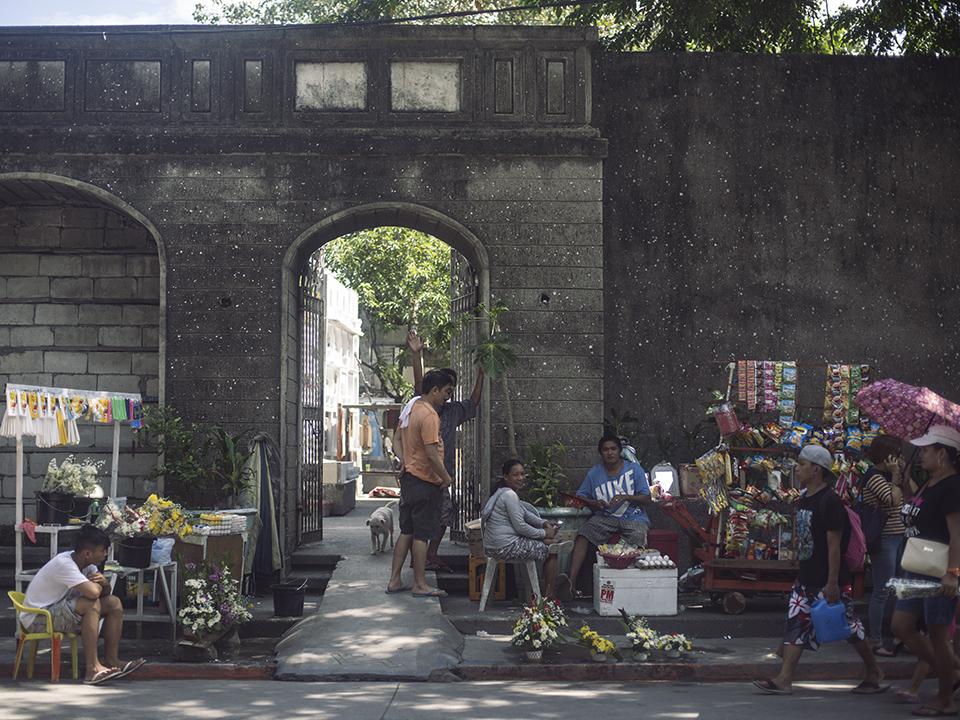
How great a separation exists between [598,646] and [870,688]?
2.10 metres

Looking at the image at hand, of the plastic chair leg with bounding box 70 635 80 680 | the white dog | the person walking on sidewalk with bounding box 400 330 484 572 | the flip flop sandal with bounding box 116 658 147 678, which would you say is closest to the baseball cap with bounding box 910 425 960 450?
the person walking on sidewalk with bounding box 400 330 484 572

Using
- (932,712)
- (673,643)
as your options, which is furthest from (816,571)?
(673,643)

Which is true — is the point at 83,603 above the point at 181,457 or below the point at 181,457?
below

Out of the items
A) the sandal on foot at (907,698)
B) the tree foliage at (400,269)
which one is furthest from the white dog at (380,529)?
the tree foliage at (400,269)

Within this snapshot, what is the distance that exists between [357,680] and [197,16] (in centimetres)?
2384

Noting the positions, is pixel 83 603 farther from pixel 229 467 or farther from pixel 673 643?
pixel 673 643

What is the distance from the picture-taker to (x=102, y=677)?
31.2 ft

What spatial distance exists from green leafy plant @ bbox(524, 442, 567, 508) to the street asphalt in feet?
11.2

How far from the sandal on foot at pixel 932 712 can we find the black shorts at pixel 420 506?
16.4 ft

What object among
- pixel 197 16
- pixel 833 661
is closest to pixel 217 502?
pixel 833 661

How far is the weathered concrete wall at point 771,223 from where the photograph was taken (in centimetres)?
1411

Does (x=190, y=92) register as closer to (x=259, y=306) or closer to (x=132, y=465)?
(x=259, y=306)

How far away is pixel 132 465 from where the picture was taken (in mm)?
14836

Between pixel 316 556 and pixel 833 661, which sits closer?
pixel 833 661
